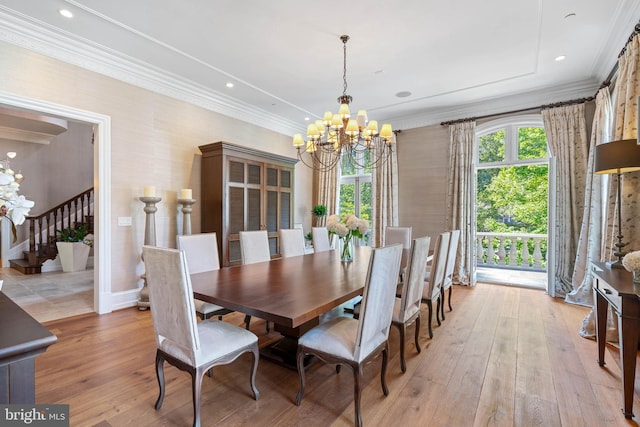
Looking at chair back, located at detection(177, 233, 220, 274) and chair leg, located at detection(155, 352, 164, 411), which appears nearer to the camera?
chair leg, located at detection(155, 352, 164, 411)

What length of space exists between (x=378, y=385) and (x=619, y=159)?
2.58 meters

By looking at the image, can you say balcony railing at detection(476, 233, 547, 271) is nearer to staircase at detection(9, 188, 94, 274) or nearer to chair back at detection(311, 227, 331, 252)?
chair back at detection(311, 227, 331, 252)

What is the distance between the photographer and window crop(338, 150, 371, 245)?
6297 mm

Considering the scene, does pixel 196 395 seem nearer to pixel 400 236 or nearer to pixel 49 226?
pixel 400 236

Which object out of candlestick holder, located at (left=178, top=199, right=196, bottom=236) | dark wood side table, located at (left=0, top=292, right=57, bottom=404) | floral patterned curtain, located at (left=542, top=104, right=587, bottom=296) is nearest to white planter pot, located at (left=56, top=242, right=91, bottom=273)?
candlestick holder, located at (left=178, top=199, right=196, bottom=236)

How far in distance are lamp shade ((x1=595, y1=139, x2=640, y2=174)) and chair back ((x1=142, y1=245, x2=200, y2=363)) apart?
326 cm

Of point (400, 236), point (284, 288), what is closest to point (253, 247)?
point (284, 288)

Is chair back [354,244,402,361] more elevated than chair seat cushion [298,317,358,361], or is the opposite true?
chair back [354,244,402,361]

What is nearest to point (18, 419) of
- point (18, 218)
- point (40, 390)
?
point (18, 218)

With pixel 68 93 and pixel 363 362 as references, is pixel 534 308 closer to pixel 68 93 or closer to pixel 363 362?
pixel 363 362

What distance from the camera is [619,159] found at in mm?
2400

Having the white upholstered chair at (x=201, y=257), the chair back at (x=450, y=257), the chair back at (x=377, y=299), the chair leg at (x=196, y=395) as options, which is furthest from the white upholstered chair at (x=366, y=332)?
the chair back at (x=450, y=257)

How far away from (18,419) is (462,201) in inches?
208

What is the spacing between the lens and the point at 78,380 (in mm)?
2150
